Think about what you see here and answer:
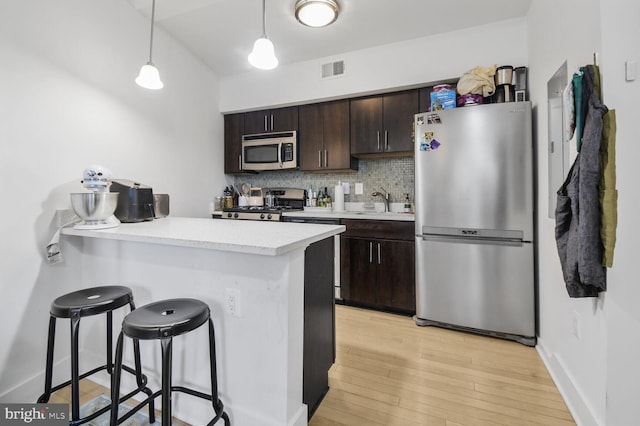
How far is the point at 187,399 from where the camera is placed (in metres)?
1.40

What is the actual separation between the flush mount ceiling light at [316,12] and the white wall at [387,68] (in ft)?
2.38

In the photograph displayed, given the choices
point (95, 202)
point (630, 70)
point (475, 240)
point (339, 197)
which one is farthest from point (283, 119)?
point (630, 70)

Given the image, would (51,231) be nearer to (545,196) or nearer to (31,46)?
(31,46)

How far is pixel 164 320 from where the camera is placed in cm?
102

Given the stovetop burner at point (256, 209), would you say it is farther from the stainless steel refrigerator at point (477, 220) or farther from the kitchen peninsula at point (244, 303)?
the kitchen peninsula at point (244, 303)

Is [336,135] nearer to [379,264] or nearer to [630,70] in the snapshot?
[379,264]

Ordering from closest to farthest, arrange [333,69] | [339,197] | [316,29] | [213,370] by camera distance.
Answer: [213,370] → [316,29] → [333,69] → [339,197]

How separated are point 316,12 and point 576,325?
8.78 ft

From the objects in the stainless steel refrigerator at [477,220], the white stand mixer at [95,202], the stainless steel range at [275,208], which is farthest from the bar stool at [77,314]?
the stainless steel refrigerator at [477,220]

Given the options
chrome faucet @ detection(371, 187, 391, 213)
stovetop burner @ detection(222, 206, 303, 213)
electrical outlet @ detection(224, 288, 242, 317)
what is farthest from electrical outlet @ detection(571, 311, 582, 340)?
stovetop burner @ detection(222, 206, 303, 213)

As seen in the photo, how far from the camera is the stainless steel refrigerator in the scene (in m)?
2.11

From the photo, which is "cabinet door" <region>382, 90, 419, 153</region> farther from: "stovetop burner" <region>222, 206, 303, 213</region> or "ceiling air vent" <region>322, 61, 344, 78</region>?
"stovetop burner" <region>222, 206, 303, 213</region>

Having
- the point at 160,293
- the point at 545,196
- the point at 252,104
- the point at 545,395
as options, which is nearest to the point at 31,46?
the point at 160,293

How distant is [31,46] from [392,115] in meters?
2.75
